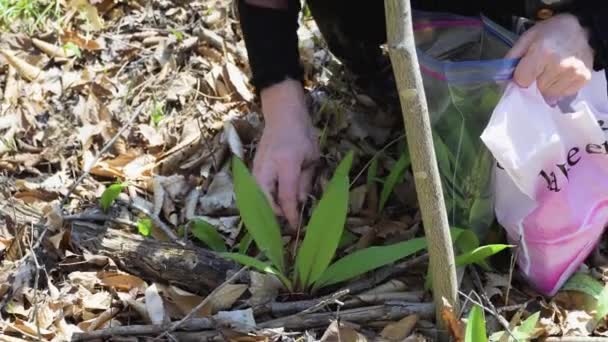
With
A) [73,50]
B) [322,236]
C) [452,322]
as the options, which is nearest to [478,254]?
[452,322]

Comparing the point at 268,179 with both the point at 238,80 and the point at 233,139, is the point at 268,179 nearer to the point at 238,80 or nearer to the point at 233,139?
the point at 233,139

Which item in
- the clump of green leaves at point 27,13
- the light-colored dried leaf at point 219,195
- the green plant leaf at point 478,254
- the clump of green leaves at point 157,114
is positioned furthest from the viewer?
the clump of green leaves at point 27,13

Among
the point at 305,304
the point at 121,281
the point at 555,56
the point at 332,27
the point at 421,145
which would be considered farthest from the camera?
the point at 332,27

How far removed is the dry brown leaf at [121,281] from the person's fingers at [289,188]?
290mm

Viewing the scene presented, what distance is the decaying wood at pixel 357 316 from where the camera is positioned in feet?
4.37

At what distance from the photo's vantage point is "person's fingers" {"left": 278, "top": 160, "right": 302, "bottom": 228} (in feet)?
4.91

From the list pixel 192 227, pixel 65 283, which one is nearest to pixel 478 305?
pixel 192 227

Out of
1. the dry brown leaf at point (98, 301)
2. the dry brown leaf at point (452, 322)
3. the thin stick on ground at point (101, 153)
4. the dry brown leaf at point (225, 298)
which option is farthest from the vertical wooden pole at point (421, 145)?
the thin stick on ground at point (101, 153)

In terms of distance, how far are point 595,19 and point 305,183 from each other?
583mm

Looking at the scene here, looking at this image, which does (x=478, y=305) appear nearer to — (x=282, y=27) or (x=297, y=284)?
(x=297, y=284)

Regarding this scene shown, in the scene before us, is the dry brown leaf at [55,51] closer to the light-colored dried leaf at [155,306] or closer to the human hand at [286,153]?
the human hand at [286,153]

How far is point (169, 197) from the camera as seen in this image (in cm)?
170

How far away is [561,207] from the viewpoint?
136 cm

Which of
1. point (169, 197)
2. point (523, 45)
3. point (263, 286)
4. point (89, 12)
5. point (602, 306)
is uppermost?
point (89, 12)
